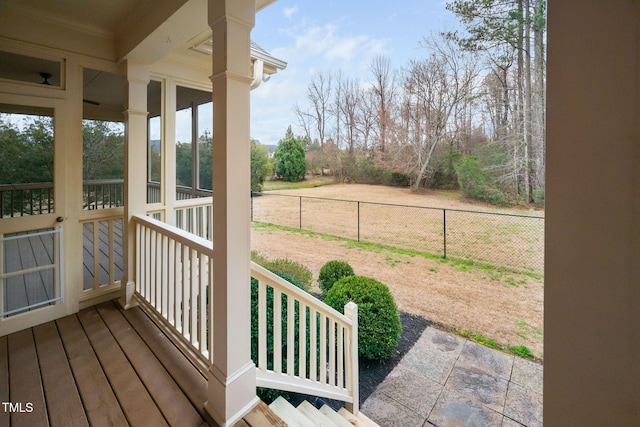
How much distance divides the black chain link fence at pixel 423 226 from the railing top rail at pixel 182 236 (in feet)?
11.4

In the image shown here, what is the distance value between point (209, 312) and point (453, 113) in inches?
187

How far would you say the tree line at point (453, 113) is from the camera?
3697mm

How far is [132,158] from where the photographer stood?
8.66ft

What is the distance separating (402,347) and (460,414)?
1048 mm

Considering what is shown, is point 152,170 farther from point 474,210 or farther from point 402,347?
point 474,210

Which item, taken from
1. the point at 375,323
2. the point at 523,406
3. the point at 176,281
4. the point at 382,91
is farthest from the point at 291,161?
the point at 523,406

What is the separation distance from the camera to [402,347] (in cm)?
356

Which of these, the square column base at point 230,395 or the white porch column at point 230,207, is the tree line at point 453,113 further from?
the square column base at point 230,395

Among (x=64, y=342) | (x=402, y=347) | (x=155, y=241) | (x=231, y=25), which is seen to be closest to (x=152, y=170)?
(x=155, y=241)

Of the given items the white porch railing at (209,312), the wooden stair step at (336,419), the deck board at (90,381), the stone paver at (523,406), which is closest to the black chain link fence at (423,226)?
the stone paver at (523,406)

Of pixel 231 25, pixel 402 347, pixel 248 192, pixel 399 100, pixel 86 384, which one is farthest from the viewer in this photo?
A: pixel 399 100

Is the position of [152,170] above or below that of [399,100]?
below

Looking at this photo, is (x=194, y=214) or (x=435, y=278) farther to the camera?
(x=435, y=278)

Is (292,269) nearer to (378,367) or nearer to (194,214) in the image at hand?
(194,214)
